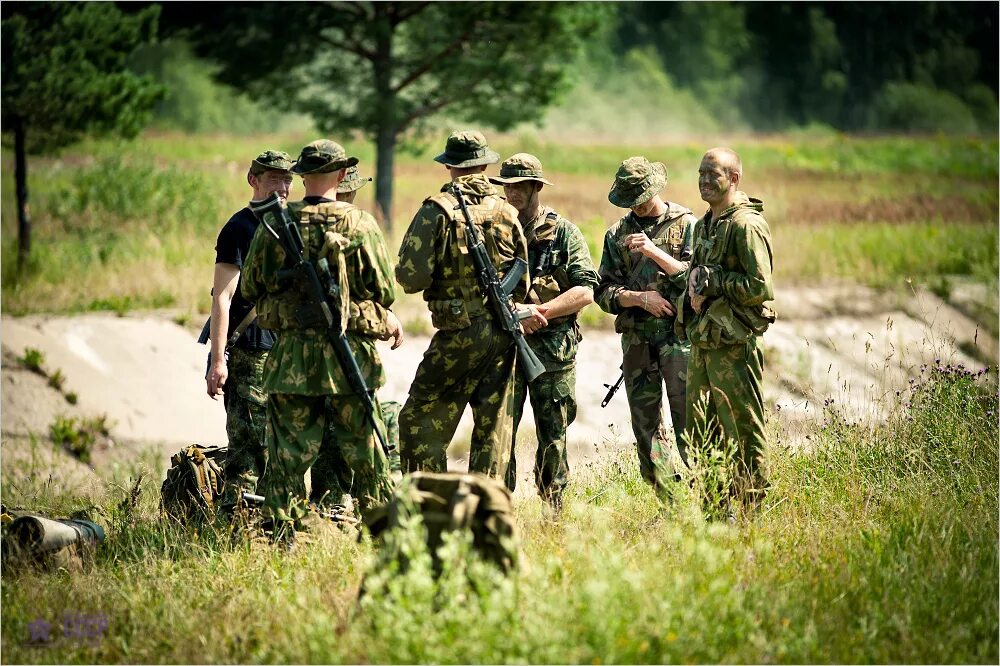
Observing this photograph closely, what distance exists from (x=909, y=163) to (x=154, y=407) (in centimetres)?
2371

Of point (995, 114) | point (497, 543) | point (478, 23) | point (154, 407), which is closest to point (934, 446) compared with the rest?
point (497, 543)

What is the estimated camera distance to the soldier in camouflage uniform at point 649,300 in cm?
623

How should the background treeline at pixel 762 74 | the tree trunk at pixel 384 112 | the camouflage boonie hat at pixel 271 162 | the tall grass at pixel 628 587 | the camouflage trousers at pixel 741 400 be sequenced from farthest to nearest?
the background treeline at pixel 762 74 → the tree trunk at pixel 384 112 → the camouflage boonie hat at pixel 271 162 → the camouflage trousers at pixel 741 400 → the tall grass at pixel 628 587

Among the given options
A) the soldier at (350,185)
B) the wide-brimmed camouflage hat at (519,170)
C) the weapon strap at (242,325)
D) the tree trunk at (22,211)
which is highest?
the tree trunk at (22,211)

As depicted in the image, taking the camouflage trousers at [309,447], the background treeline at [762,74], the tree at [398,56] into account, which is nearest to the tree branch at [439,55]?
the tree at [398,56]

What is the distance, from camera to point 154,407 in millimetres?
11023

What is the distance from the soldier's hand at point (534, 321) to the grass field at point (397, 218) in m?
7.34

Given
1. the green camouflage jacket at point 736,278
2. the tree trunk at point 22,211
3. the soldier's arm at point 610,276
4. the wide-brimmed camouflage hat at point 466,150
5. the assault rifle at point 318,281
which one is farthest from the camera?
the tree trunk at point 22,211

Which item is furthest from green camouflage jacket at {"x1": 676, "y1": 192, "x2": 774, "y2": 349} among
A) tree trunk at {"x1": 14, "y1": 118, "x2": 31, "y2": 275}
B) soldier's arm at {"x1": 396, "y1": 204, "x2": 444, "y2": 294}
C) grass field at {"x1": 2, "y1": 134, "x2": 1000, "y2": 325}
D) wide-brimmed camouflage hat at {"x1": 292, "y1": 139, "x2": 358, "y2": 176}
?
tree trunk at {"x1": 14, "y1": 118, "x2": 31, "y2": 275}

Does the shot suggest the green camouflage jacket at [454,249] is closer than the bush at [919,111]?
Yes

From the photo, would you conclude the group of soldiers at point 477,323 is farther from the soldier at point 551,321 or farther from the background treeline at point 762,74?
the background treeline at point 762,74

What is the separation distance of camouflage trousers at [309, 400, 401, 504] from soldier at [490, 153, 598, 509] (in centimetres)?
72

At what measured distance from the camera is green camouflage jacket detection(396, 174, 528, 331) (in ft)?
18.4

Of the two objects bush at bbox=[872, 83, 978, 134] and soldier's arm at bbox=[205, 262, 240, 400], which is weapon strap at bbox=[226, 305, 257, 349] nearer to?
soldier's arm at bbox=[205, 262, 240, 400]
